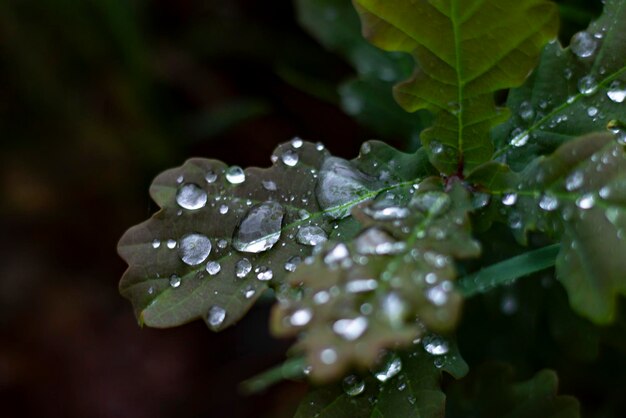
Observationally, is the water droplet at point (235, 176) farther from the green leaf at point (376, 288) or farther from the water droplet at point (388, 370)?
the water droplet at point (388, 370)

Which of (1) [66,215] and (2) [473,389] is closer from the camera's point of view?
(2) [473,389]

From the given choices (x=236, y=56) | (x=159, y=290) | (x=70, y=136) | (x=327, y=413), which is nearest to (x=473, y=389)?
(x=327, y=413)

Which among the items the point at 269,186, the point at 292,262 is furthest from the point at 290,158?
the point at 292,262

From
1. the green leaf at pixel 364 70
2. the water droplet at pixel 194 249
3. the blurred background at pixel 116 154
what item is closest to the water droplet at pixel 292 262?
the water droplet at pixel 194 249

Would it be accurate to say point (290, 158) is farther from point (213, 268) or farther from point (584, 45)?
point (584, 45)

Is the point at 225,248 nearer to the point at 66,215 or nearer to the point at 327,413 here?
the point at 327,413
